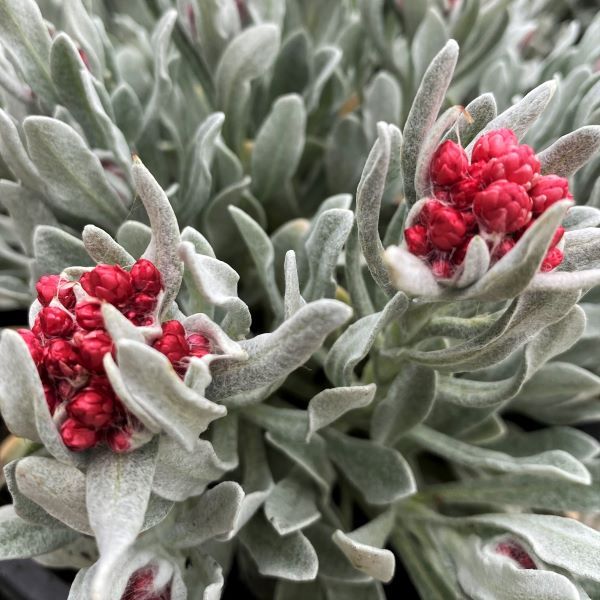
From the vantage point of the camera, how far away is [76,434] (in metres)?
0.66

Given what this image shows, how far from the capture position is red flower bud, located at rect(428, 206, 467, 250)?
2.11 feet

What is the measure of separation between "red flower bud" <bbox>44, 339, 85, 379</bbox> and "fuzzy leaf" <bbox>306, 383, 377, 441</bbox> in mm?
290

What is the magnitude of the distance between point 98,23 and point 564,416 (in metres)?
1.08

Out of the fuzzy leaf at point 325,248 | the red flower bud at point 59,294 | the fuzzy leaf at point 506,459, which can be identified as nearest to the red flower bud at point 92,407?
the red flower bud at point 59,294

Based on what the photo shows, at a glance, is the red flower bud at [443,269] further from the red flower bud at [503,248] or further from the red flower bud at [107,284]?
the red flower bud at [107,284]

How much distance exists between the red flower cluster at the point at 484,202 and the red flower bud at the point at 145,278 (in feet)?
0.88

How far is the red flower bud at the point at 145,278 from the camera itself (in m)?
0.70

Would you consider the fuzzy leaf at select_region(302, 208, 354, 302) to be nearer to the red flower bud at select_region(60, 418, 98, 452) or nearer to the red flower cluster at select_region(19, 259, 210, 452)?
the red flower cluster at select_region(19, 259, 210, 452)

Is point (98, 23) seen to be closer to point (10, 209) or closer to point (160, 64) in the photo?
point (160, 64)

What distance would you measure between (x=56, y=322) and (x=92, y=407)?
0.09 m

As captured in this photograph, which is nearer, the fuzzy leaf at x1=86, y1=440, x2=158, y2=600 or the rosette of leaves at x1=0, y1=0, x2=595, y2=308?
the fuzzy leaf at x1=86, y1=440, x2=158, y2=600

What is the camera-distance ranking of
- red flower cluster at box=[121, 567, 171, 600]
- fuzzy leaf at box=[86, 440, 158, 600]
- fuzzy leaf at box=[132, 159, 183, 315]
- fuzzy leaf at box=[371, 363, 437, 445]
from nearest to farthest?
fuzzy leaf at box=[86, 440, 158, 600]
fuzzy leaf at box=[132, 159, 183, 315]
red flower cluster at box=[121, 567, 171, 600]
fuzzy leaf at box=[371, 363, 437, 445]

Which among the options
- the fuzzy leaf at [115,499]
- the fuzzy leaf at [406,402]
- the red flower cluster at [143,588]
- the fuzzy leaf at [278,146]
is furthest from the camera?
the fuzzy leaf at [278,146]

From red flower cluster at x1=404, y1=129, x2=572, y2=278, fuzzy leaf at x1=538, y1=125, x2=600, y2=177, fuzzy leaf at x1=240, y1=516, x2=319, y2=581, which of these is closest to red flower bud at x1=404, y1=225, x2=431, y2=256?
red flower cluster at x1=404, y1=129, x2=572, y2=278
